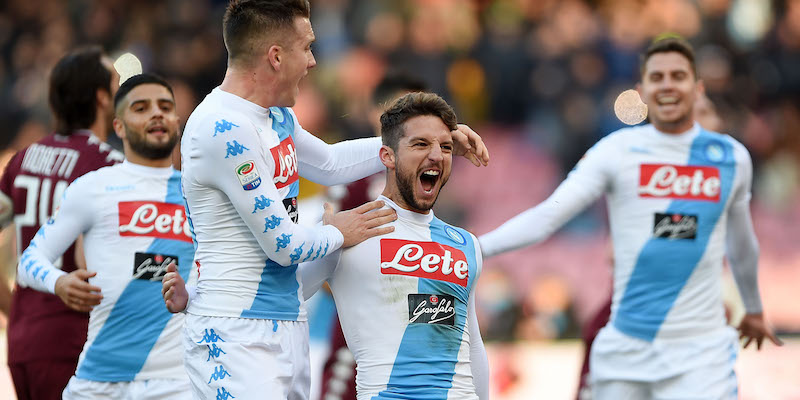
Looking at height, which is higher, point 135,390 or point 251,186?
point 251,186

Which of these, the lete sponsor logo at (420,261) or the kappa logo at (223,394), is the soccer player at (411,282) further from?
the kappa logo at (223,394)

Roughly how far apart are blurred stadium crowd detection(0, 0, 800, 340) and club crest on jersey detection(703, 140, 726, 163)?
6.24 m

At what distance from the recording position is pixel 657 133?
659cm

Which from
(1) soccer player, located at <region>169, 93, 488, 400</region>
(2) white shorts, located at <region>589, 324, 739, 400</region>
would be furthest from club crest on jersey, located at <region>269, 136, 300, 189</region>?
(2) white shorts, located at <region>589, 324, 739, 400</region>

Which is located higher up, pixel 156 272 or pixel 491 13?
pixel 491 13

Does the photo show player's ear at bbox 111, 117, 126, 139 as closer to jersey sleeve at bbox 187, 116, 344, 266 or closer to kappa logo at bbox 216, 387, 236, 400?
jersey sleeve at bbox 187, 116, 344, 266

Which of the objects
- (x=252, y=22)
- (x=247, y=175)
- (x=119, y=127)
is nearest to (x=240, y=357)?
(x=247, y=175)

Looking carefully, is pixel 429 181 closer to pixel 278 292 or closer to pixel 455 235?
pixel 455 235

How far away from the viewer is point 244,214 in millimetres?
4391

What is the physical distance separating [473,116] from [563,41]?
1.49 meters

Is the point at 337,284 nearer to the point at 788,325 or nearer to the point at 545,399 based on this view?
the point at 545,399

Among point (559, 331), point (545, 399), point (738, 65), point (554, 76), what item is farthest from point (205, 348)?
point (738, 65)

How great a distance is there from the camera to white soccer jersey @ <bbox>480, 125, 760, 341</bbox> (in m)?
6.34

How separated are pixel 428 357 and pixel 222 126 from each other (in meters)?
1.26
